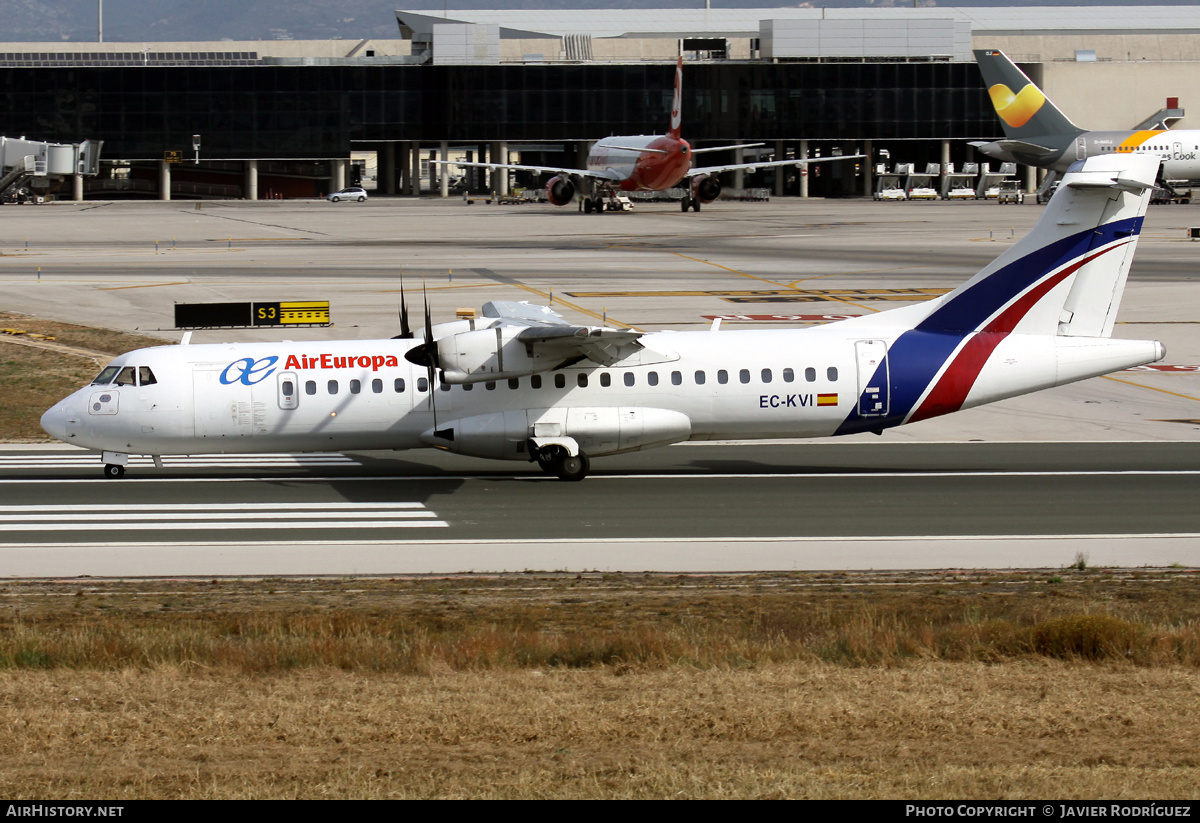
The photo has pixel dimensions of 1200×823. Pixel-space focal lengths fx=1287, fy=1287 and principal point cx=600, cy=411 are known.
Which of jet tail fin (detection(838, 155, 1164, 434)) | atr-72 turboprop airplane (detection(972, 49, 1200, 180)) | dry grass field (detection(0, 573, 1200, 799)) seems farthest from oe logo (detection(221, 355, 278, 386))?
atr-72 turboprop airplane (detection(972, 49, 1200, 180))

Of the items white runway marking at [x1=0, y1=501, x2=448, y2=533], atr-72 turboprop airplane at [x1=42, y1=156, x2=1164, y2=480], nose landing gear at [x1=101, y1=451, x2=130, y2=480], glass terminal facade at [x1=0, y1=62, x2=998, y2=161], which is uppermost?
glass terminal facade at [x1=0, y1=62, x2=998, y2=161]

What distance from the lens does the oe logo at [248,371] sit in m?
28.4

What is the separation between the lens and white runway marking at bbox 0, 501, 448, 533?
2473 centimetres

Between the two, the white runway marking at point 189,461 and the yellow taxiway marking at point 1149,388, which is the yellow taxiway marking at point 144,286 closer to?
the white runway marking at point 189,461

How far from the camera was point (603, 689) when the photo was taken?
14312 millimetres

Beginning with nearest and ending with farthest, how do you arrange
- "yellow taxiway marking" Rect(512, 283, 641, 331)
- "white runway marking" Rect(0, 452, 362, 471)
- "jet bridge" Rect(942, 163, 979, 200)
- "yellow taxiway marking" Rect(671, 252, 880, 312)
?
"white runway marking" Rect(0, 452, 362, 471) → "yellow taxiway marking" Rect(512, 283, 641, 331) → "yellow taxiway marking" Rect(671, 252, 880, 312) → "jet bridge" Rect(942, 163, 979, 200)

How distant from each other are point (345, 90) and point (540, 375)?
426ft

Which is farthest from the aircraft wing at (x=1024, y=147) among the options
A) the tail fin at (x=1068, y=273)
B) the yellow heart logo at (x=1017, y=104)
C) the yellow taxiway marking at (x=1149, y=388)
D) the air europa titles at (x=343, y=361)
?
the air europa titles at (x=343, y=361)

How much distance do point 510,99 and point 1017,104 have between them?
2619 inches

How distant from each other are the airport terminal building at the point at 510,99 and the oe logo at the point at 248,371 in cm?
12401

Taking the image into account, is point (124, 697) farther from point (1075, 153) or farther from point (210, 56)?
point (210, 56)

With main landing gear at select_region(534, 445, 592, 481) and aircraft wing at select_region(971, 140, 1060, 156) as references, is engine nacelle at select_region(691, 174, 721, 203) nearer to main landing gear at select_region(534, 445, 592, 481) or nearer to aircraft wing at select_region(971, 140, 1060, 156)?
aircraft wing at select_region(971, 140, 1060, 156)

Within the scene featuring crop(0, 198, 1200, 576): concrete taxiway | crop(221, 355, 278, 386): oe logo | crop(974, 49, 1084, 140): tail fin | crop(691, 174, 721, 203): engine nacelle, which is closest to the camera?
crop(0, 198, 1200, 576): concrete taxiway

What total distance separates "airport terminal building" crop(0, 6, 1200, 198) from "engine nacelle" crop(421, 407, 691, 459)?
125 m
